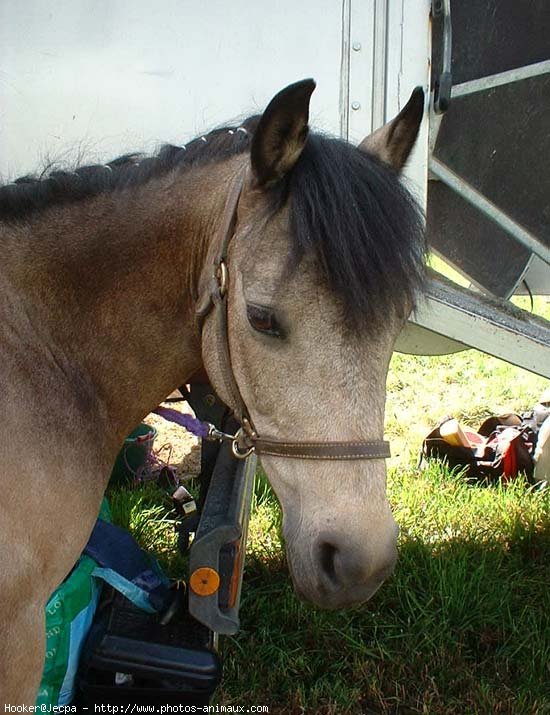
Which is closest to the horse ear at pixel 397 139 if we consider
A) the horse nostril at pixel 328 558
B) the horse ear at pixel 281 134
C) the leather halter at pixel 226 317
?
the horse ear at pixel 281 134

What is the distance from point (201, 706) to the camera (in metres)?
2.04

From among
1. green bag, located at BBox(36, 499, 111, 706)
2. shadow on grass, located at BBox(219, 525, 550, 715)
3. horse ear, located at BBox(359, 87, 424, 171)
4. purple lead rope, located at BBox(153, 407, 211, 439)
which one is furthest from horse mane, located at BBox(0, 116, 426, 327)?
shadow on grass, located at BBox(219, 525, 550, 715)

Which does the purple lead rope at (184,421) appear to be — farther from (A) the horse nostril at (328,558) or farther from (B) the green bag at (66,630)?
(A) the horse nostril at (328,558)

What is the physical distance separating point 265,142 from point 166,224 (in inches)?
14.0

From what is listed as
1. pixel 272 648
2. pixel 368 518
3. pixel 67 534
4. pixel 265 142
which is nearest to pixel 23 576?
pixel 67 534

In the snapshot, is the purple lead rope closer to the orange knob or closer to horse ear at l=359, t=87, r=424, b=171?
the orange knob

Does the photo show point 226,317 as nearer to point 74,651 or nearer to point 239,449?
point 239,449

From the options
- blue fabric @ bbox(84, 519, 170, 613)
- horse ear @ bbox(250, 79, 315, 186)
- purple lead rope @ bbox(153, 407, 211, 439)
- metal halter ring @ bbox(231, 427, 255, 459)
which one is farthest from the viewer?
purple lead rope @ bbox(153, 407, 211, 439)

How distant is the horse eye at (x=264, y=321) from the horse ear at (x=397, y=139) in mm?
529

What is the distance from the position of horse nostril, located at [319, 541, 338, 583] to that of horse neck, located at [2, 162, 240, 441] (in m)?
0.64

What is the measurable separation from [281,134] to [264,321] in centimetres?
41

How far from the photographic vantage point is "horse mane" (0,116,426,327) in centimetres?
136

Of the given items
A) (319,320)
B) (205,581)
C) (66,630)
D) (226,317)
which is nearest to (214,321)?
(226,317)

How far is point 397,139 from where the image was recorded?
1658 millimetres
